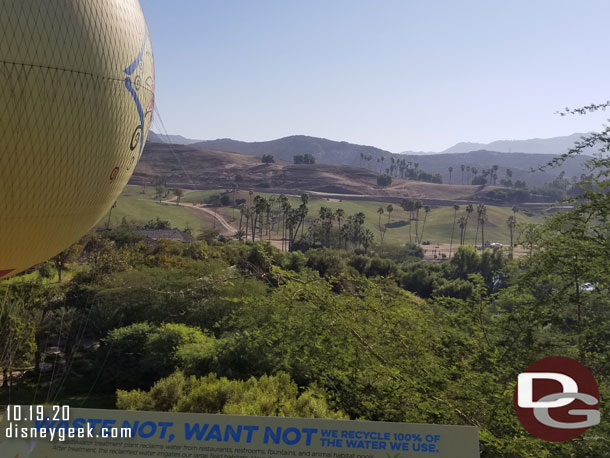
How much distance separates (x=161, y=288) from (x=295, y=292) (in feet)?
64.6

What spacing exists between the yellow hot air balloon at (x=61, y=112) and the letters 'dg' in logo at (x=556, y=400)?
7.48 meters

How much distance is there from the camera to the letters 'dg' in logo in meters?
7.48

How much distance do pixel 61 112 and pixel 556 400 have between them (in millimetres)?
8386

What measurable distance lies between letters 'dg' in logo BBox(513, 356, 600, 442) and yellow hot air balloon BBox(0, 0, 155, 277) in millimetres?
7485

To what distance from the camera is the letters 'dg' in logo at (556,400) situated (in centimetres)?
748

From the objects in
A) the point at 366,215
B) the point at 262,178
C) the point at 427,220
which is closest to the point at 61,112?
the point at 366,215

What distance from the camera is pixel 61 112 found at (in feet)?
23.8

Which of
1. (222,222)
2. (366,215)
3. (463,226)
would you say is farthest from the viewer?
(366,215)

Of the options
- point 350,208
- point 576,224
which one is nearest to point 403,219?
point 350,208

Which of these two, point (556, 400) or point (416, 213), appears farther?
point (416, 213)

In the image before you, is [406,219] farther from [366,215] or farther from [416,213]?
[366,215]

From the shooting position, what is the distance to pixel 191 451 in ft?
19.5

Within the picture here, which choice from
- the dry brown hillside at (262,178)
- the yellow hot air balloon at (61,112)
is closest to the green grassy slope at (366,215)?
the dry brown hillside at (262,178)

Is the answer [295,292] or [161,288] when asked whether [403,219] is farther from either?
[295,292]
